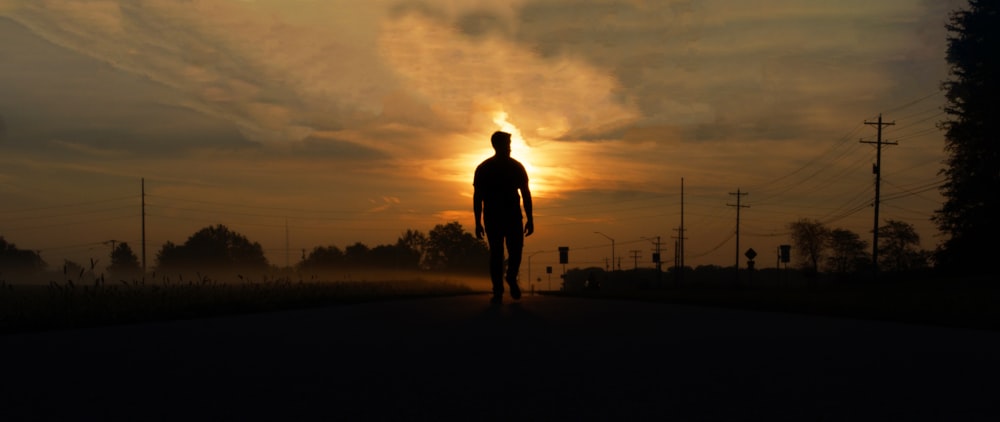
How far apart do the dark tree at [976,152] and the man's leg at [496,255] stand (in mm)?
44821

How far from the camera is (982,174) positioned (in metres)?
52.9

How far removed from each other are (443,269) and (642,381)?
7196 inches

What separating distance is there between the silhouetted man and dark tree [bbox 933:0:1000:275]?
147ft

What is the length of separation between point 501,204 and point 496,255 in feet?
2.87

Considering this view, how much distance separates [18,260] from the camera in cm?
18200

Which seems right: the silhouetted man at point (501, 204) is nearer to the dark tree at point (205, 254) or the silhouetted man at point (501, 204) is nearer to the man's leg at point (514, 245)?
the man's leg at point (514, 245)

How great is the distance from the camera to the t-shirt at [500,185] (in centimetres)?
1452

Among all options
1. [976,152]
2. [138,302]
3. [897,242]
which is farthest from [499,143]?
[897,242]

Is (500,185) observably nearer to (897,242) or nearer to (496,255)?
(496,255)

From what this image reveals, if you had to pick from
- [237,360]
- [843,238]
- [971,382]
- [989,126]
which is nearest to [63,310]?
[237,360]

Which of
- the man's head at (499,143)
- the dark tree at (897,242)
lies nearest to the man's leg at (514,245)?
the man's head at (499,143)

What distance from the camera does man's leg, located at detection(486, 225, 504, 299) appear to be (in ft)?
47.6

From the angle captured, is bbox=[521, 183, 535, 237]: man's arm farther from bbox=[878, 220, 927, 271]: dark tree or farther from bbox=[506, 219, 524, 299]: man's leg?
bbox=[878, 220, 927, 271]: dark tree

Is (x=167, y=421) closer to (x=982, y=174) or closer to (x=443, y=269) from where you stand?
(x=982, y=174)
